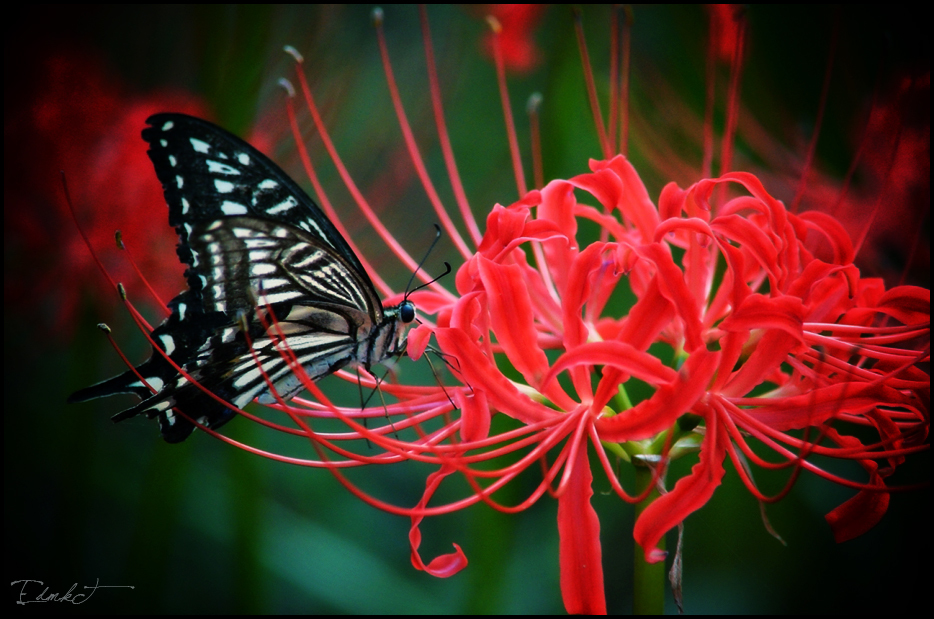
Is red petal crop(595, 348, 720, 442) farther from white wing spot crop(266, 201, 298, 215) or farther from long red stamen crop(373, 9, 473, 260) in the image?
white wing spot crop(266, 201, 298, 215)

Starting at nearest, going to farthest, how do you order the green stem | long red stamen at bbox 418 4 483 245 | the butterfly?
the green stem < the butterfly < long red stamen at bbox 418 4 483 245

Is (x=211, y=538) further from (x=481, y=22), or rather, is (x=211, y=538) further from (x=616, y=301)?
(x=481, y=22)

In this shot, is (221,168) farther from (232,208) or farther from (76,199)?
(76,199)

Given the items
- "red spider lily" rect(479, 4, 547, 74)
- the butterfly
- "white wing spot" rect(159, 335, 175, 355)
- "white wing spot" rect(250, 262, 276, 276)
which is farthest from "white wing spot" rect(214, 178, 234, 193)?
"red spider lily" rect(479, 4, 547, 74)

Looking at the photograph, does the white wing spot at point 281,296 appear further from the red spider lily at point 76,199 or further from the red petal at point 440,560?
the red spider lily at point 76,199
